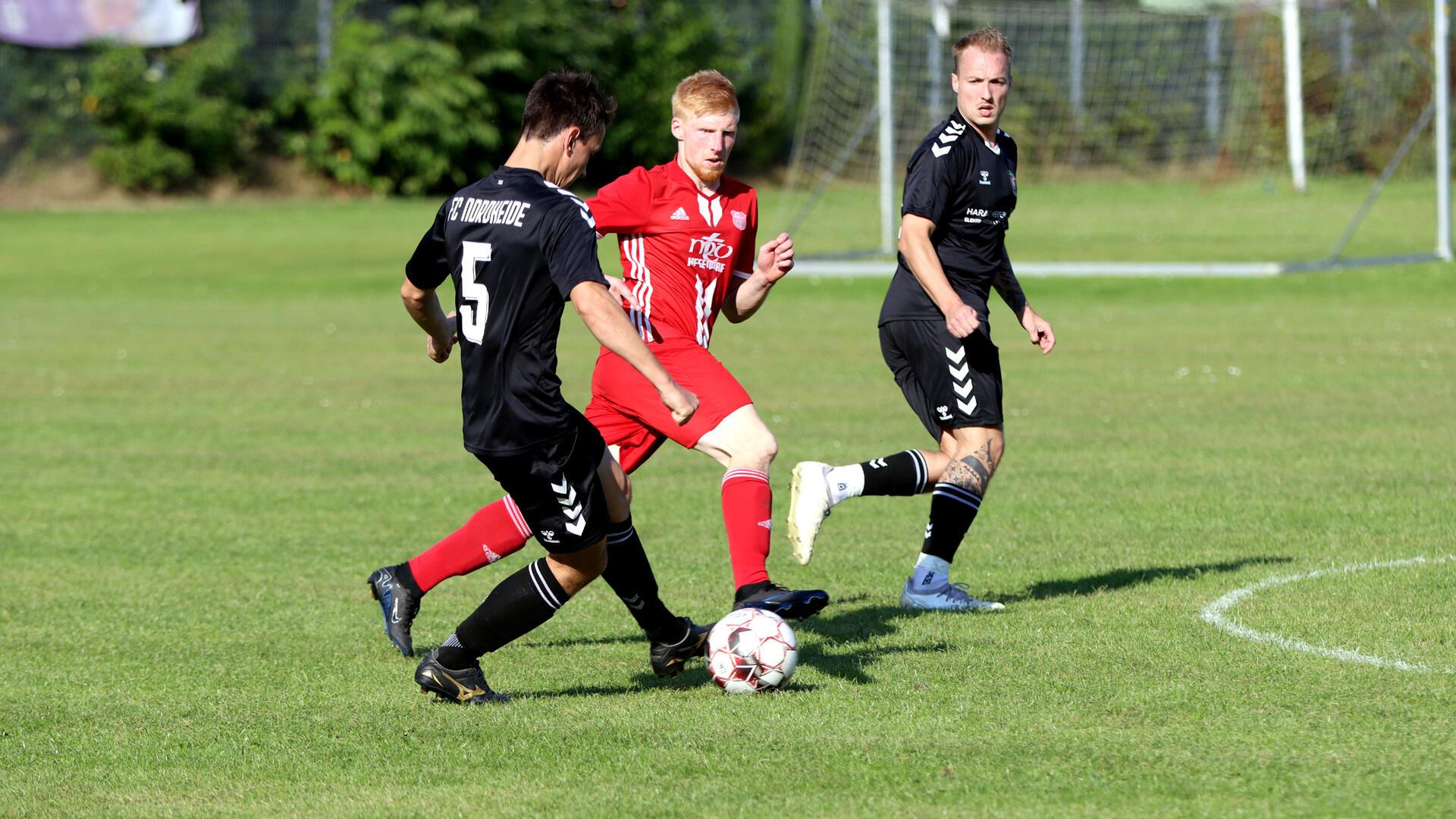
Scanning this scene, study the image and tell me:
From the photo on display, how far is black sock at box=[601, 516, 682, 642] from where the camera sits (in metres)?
6.18

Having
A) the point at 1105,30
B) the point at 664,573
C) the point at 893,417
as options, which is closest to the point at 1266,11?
the point at 1105,30

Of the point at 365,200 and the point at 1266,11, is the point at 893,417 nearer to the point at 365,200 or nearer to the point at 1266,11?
the point at 1266,11

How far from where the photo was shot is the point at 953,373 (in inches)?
280

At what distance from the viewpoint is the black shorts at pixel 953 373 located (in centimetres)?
710

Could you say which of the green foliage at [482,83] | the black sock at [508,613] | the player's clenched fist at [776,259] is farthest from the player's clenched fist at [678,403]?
the green foliage at [482,83]

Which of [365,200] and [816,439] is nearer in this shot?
[816,439]

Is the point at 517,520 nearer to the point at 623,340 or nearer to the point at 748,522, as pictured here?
the point at 748,522

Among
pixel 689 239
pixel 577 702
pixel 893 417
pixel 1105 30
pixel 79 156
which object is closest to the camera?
pixel 577 702

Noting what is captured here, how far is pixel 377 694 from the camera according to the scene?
6.00 metres

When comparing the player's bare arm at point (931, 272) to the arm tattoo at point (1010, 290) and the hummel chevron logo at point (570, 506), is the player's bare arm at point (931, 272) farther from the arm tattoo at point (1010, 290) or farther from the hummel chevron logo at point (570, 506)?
the hummel chevron logo at point (570, 506)

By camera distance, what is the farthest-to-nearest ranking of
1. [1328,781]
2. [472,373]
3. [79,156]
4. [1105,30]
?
[79,156] → [1105,30] → [472,373] → [1328,781]

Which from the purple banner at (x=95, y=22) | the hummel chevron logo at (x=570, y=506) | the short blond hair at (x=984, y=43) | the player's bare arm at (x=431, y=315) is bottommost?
the hummel chevron logo at (x=570, y=506)

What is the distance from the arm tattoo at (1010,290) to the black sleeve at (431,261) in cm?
261

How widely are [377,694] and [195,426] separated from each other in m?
7.86
